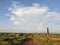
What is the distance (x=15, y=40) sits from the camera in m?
9.85

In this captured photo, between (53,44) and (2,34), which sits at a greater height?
(2,34)

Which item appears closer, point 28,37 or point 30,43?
point 30,43

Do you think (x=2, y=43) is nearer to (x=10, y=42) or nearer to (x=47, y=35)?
(x=10, y=42)

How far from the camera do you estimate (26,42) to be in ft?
33.7

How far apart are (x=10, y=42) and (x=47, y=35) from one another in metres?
3.60

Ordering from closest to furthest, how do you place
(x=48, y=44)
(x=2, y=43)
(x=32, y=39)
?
(x=2, y=43), (x=48, y=44), (x=32, y=39)

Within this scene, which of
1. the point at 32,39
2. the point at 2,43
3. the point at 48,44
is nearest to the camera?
the point at 2,43

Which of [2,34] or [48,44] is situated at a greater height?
[2,34]

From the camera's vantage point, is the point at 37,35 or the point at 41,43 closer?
the point at 41,43

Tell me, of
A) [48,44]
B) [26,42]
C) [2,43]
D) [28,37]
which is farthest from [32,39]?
[2,43]

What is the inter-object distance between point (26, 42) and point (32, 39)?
1216mm

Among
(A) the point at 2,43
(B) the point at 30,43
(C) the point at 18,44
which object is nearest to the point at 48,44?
(B) the point at 30,43

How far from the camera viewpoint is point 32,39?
1139 centimetres

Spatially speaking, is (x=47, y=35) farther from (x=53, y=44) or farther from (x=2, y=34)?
(x=2, y=34)
